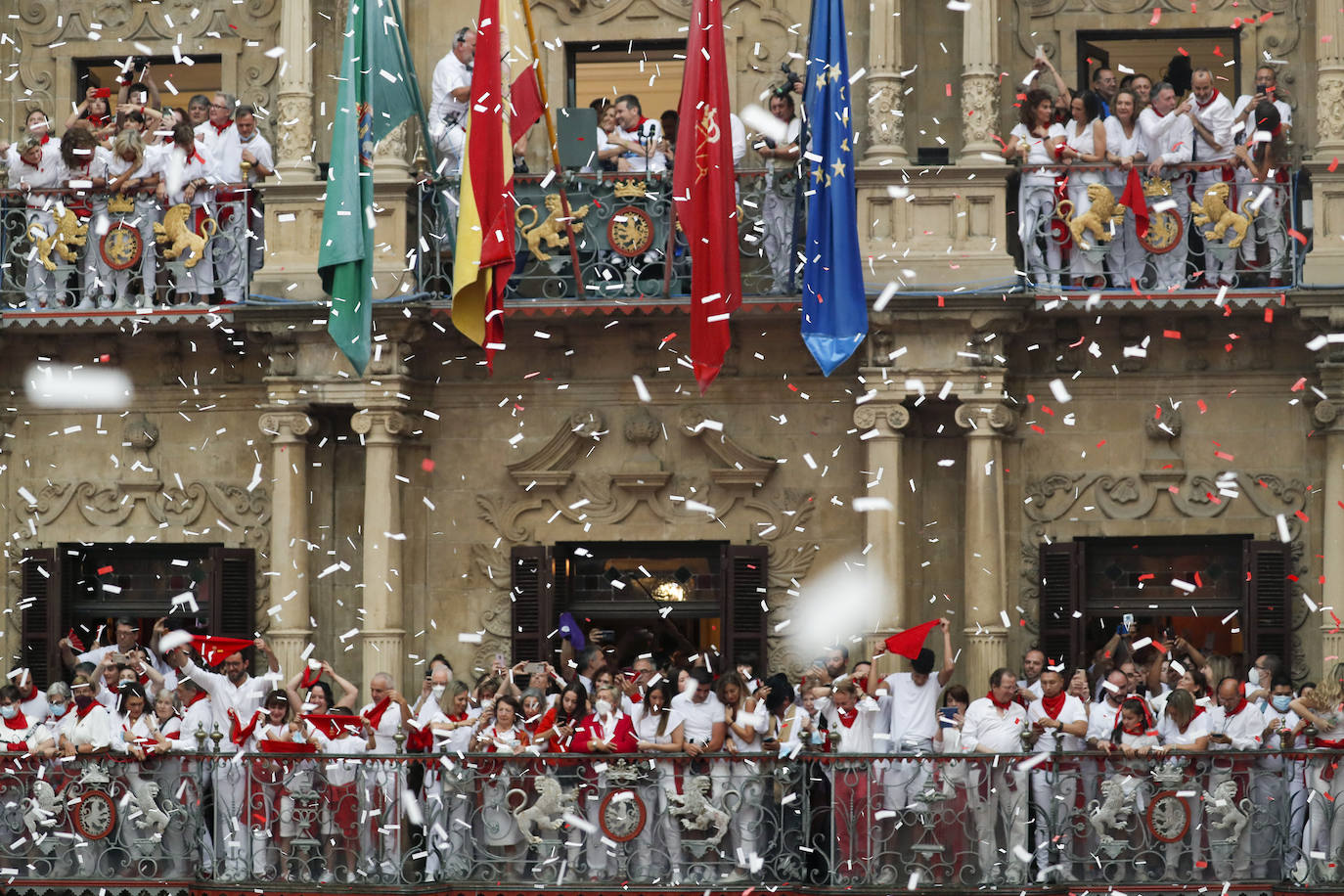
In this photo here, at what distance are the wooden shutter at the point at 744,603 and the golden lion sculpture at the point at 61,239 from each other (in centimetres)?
642

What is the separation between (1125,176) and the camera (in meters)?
23.6

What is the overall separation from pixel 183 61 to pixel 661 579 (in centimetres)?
656

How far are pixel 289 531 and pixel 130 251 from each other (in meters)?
2.88

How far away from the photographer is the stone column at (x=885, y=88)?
23.7 meters

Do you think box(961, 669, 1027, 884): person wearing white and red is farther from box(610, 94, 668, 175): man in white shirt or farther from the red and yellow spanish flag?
box(610, 94, 668, 175): man in white shirt

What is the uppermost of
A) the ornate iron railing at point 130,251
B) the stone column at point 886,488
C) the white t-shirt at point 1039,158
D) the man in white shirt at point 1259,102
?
the man in white shirt at point 1259,102

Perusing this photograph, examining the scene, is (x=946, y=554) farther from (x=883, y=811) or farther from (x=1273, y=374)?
(x=883, y=811)

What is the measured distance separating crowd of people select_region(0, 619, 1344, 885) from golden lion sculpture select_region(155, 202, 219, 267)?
4.54 m

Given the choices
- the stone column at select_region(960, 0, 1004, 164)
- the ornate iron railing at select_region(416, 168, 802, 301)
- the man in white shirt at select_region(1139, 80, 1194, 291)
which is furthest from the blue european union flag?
the man in white shirt at select_region(1139, 80, 1194, 291)

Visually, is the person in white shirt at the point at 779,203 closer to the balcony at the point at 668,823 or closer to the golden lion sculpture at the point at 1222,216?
the golden lion sculpture at the point at 1222,216

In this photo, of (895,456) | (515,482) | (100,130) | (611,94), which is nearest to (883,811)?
(895,456)

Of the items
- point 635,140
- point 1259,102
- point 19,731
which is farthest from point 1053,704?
point 19,731

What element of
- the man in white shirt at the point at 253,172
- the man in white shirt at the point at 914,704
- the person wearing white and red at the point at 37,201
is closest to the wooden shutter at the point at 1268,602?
the man in white shirt at the point at 914,704

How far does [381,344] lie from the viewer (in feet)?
78.6
